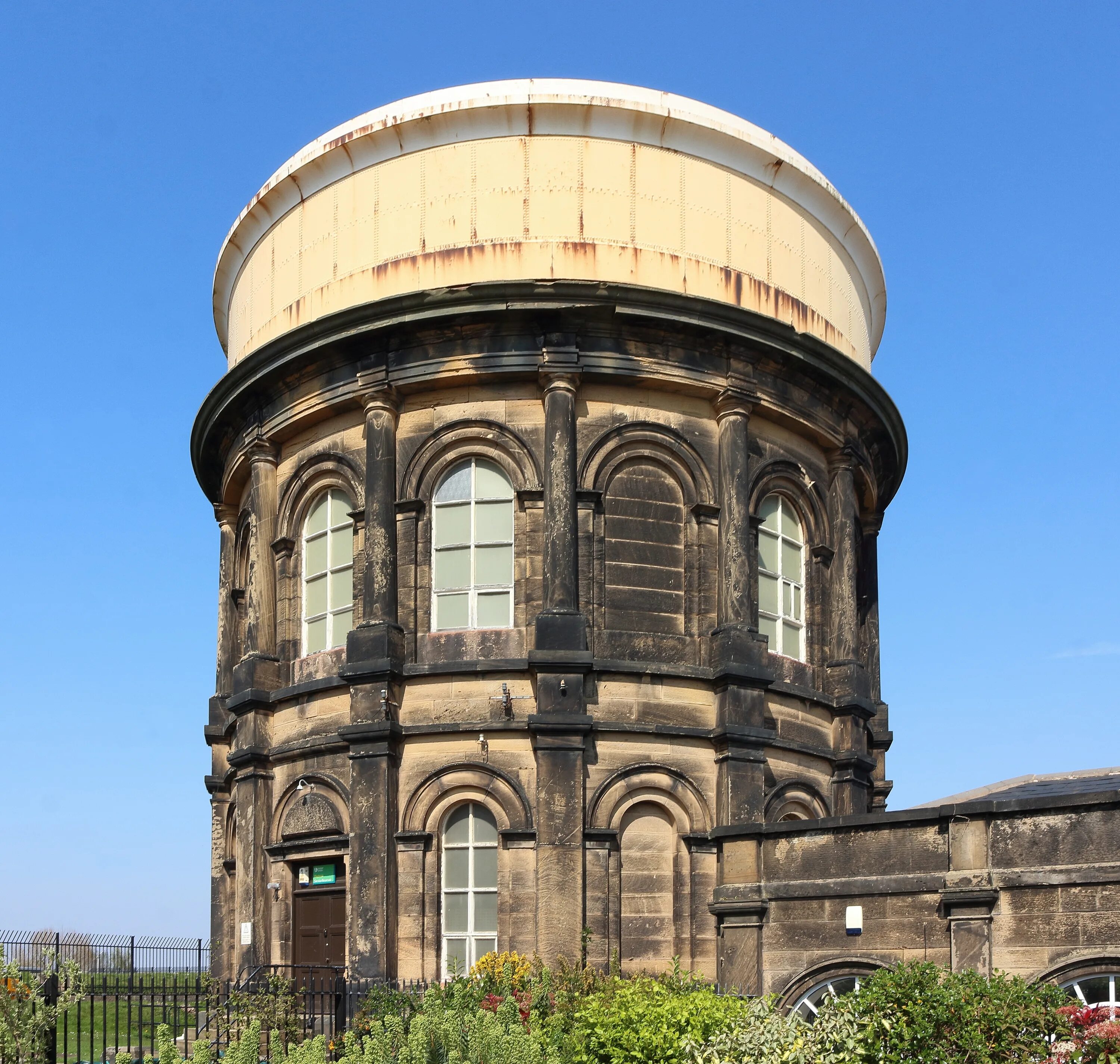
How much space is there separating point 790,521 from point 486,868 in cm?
710

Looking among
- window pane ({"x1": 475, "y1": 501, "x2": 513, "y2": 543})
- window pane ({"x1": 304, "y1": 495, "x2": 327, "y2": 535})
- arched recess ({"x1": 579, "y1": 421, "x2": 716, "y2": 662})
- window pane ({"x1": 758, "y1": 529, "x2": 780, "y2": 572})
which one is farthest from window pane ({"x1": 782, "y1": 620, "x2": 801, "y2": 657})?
window pane ({"x1": 304, "y1": 495, "x2": 327, "y2": 535})

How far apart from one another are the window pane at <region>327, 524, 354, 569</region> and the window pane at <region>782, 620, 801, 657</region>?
21.2ft

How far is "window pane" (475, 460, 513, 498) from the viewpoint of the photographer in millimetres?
21000

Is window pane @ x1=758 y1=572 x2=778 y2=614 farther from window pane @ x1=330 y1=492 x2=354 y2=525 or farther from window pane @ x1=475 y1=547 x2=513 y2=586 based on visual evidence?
window pane @ x1=330 y1=492 x2=354 y2=525

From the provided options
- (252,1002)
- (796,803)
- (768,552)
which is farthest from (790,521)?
(252,1002)

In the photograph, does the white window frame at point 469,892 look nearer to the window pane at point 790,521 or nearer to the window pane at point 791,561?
the window pane at point 791,561

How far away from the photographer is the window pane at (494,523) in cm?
2088

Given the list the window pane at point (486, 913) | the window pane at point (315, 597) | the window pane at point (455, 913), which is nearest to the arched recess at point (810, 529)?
the window pane at point (486, 913)

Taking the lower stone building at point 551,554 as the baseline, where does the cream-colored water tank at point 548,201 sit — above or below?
above

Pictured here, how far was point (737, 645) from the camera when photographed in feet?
66.9

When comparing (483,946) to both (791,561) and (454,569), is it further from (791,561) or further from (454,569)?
(791,561)

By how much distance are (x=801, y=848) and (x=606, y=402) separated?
6772 mm

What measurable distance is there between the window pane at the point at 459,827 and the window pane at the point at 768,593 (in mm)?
5238

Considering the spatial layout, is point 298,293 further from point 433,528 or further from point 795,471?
point 795,471
